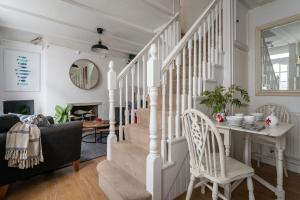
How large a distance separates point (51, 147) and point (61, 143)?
4.9 inches

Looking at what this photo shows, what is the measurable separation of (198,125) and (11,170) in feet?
6.59

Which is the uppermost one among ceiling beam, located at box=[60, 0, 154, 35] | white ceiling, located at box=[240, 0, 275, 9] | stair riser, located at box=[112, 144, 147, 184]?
ceiling beam, located at box=[60, 0, 154, 35]

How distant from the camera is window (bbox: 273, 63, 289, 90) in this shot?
245 centimetres

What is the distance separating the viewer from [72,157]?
241 centimetres

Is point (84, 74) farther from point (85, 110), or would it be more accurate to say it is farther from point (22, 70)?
point (22, 70)

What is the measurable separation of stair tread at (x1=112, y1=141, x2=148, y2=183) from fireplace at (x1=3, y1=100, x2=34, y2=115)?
3519 millimetres

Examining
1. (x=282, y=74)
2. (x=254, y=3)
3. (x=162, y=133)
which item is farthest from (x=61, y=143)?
(x=254, y=3)

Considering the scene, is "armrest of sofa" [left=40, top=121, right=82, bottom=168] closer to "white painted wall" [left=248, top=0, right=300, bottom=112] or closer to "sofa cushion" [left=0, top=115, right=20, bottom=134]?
"sofa cushion" [left=0, top=115, right=20, bottom=134]

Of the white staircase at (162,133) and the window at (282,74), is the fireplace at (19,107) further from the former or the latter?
the window at (282,74)

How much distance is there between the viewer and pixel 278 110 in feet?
7.95

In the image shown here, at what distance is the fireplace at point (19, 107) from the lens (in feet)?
13.8

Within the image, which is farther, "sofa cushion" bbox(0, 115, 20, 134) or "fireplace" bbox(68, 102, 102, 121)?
"fireplace" bbox(68, 102, 102, 121)

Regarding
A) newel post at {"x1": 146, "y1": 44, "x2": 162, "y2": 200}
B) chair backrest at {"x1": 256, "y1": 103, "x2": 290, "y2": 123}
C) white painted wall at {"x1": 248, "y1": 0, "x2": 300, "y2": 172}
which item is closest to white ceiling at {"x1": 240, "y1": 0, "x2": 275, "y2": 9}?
white painted wall at {"x1": 248, "y1": 0, "x2": 300, "y2": 172}

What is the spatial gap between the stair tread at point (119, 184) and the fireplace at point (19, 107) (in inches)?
140
